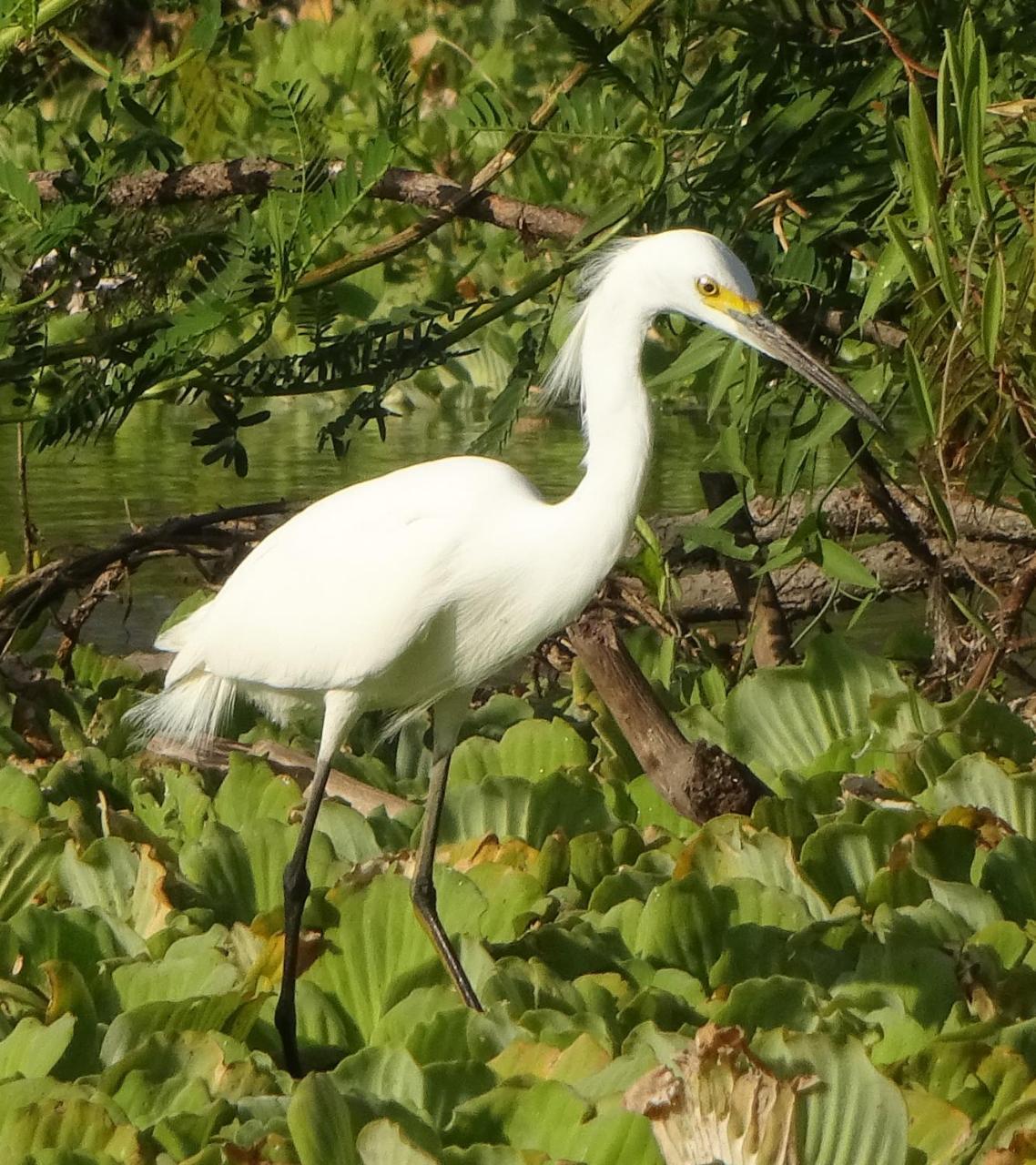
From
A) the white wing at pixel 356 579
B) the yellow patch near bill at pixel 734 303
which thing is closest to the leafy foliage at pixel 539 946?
the white wing at pixel 356 579

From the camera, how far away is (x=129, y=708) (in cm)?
366

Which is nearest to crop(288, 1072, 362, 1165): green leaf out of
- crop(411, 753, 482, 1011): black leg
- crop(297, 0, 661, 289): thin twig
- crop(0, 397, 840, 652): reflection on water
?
crop(411, 753, 482, 1011): black leg

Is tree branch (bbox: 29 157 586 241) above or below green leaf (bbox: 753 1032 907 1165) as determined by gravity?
above

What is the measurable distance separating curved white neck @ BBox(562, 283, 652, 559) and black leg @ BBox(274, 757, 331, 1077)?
0.60m

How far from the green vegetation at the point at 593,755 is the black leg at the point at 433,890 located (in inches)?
1.2

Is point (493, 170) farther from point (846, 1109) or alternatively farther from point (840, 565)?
point (846, 1109)

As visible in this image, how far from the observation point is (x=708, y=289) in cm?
244

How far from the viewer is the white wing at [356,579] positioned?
2.56 m

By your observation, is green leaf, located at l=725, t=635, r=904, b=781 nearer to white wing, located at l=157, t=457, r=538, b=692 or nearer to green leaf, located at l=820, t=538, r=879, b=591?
green leaf, located at l=820, t=538, r=879, b=591

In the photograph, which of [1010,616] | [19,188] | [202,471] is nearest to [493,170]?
[19,188]

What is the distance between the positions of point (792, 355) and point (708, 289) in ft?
0.44

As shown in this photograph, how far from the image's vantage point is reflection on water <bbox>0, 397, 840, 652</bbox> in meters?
5.38

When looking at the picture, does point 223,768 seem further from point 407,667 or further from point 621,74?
point 621,74

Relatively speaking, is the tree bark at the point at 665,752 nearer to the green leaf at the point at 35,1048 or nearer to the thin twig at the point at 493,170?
the thin twig at the point at 493,170
